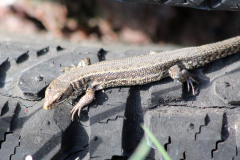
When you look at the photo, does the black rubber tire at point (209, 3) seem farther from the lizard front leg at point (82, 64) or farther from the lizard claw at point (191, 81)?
the lizard front leg at point (82, 64)

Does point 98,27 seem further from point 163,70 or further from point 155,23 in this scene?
point 163,70

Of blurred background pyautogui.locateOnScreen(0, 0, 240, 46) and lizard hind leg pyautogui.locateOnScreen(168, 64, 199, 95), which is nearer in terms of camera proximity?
lizard hind leg pyautogui.locateOnScreen(168, 64, 199, 95)

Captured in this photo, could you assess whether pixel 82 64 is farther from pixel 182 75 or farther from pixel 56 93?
pixel 182 75

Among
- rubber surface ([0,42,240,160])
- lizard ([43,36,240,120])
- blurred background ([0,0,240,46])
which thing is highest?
blurred background ([0,0,240,46])

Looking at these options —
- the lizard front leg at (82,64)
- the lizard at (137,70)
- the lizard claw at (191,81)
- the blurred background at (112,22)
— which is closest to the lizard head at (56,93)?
the lizard at (137,70)

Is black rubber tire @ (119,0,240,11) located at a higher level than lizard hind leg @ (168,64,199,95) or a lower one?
higher

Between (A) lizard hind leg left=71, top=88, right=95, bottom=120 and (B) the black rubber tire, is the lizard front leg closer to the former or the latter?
(A) lizard hind leg left=71, top=88, right=95, bottom=120

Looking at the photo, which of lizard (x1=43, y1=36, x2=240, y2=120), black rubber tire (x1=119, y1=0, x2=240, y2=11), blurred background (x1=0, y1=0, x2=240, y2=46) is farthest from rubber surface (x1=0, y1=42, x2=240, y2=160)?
blurred background (x1=0, y1=0, x2=240, y2=46)
